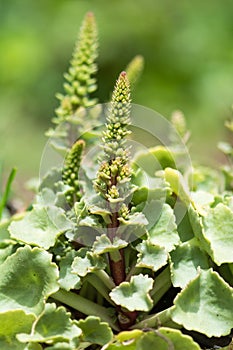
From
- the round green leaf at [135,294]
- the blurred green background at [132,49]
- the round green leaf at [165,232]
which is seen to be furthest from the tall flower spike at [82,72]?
the blurred green background at [132,49]

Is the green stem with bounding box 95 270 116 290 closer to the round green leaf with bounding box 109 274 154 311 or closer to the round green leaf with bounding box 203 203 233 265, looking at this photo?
the round green leaf with bounding box 109 274 154 311

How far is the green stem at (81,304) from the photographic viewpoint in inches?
45.7

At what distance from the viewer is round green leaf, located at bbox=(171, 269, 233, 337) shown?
1.06 m

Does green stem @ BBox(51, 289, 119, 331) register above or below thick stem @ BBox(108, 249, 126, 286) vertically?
below

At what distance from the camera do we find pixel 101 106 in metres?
1.58

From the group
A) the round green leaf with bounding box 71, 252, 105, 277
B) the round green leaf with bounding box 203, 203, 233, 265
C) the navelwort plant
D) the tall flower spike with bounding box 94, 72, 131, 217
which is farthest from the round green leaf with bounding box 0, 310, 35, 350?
the round green leaf with bounding box 203, 203, 233, 265

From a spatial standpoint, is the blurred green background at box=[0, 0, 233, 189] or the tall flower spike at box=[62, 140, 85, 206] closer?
the tall flower spike at box=[62, 140, 85, 206]

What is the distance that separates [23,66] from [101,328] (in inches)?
155

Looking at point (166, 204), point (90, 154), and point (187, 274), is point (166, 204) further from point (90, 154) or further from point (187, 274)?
point (90, 154)

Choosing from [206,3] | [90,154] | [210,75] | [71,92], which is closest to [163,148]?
[90,154]

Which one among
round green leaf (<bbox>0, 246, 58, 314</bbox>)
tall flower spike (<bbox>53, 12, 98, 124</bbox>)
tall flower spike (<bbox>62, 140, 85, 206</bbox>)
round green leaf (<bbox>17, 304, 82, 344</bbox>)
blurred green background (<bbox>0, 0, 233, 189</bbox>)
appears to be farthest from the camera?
blurred green background (<bbox>0, 0, 233, 189</bbox>)

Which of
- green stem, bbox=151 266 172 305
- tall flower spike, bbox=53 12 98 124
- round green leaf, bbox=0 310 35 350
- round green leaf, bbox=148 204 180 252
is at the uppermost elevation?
tall flower spike, bbox=53 12 98 124

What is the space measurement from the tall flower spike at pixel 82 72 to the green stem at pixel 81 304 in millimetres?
488

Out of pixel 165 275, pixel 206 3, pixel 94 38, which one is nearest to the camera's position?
pixel 165 275
